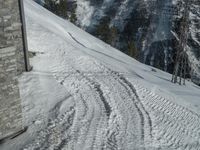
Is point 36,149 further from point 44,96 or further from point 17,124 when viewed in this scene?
point 44,96

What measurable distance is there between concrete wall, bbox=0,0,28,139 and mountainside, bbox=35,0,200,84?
53.2 metres

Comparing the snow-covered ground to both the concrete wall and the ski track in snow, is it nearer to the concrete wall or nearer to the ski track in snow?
the ski track in snow

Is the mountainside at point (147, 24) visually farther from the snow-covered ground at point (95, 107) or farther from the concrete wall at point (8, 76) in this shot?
the concrete wall at point (8, 76)

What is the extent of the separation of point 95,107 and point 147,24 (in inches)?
2520

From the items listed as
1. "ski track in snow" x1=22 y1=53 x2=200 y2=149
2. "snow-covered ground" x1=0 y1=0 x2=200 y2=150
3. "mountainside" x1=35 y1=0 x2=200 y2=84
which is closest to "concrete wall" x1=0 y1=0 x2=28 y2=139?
"snow-covered ground" x1=0 y1=0 x2=200 y2=150

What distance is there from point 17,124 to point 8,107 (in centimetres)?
92

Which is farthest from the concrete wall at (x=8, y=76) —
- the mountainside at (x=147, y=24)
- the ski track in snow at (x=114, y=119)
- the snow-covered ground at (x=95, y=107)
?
the mountainside at (x=147, y=24)

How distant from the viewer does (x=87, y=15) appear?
A: 8250cm

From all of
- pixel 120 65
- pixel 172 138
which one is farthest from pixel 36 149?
pixel 120 65

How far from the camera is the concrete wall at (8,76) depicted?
1181cm

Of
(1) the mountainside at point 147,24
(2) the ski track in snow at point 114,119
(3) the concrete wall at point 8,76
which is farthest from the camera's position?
(1) the mountainside at point 147,24

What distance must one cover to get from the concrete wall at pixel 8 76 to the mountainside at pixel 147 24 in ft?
175

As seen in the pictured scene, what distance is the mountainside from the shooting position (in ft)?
225

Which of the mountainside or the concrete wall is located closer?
the concrete wall
